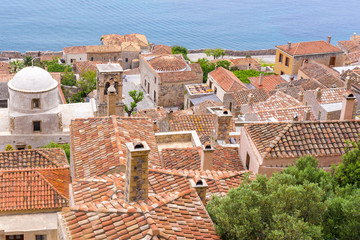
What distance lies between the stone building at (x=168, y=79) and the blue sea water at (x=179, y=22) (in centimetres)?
4819

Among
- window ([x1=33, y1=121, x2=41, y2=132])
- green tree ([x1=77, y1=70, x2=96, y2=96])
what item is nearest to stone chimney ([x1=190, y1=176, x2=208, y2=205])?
window ([x1=33, y1=121, x2=41, y2=132])

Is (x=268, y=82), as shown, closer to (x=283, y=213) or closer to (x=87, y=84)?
(x=87, y=84)

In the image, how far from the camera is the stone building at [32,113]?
97.4ft

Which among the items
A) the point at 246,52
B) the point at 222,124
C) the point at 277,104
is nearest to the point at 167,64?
the point at 277,104

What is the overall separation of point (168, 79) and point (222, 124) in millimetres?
31641

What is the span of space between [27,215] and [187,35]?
324 ft

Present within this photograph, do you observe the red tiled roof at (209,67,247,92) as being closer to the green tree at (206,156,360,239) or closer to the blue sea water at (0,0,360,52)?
the green tree at (206,156,360,239)

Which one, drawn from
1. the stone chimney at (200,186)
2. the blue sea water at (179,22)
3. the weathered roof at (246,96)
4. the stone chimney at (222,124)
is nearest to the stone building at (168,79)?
the weathered roof at (246,96)

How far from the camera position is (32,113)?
30234mm

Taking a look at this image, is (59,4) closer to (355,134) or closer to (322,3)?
(322,3)

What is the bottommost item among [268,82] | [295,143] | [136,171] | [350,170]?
[268,82]

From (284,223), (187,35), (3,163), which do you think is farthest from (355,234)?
(187,35)

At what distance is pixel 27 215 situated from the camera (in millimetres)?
17094

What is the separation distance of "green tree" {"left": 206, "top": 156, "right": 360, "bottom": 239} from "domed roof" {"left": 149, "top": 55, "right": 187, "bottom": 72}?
42.4 metres
